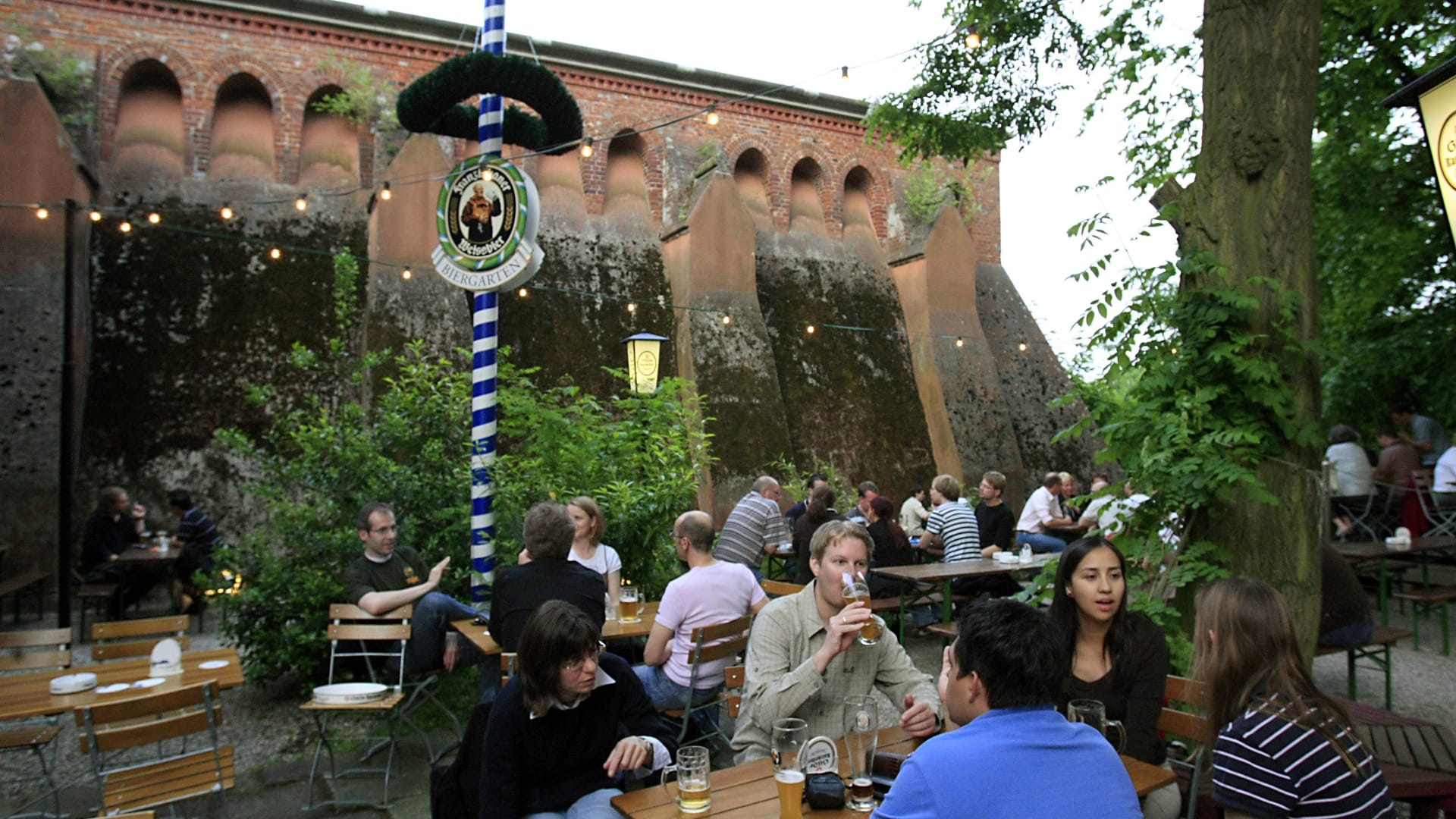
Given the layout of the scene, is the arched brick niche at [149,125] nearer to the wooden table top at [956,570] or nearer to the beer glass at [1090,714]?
the wooden table top at [956,570]

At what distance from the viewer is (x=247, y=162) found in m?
13.0

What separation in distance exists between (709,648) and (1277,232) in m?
3.33

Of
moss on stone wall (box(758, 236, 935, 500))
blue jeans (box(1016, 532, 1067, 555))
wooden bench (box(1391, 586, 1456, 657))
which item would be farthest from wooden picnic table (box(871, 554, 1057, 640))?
moss on stone wall (box(758, 236, 935, 500))

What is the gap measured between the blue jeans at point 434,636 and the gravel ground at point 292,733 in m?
0.53

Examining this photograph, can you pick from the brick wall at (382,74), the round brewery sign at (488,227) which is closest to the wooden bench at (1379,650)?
the round brewery sign at (488,227)

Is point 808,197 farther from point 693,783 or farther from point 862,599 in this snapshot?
point 693,783

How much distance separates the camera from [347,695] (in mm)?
4477

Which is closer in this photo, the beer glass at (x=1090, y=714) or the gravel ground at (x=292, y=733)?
the beer glass at (x=1090, y=714)

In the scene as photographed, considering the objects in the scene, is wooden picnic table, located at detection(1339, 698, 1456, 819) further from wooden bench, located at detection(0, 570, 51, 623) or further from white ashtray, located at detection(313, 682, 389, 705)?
wooden bench, located at detection(0, 570, 51, 623)

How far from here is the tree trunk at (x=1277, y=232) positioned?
4234mm

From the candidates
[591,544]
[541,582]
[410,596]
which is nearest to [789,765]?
[541,582]

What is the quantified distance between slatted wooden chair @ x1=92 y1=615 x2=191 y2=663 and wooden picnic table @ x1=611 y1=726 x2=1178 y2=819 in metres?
3.59

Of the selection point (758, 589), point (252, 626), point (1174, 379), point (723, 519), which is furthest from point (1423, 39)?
point (252, 626)

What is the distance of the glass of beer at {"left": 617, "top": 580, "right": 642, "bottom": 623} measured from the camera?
555 centimetres
